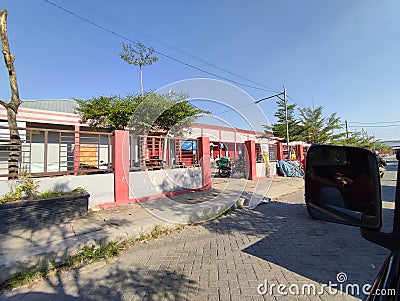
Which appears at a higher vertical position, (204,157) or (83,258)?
(204,157)

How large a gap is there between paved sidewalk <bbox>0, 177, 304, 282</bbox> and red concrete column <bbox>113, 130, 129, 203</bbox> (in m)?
0.34

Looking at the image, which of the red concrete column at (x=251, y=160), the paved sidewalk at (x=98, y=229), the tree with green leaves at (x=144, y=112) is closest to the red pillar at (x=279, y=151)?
the red concrete column at (x=251, y=160)

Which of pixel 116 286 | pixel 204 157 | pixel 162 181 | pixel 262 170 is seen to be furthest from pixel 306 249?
pixel 262 170

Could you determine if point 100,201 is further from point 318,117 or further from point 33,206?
point 318,117

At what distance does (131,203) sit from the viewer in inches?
223

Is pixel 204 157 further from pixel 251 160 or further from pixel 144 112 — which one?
pixel 251 160

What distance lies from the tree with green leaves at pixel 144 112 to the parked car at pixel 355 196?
8.04 metres

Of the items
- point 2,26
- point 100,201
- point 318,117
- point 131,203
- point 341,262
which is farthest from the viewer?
point 318,117

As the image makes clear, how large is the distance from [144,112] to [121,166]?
15.2 feet

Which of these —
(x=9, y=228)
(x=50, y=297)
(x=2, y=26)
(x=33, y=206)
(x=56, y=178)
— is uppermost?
(x=2, y=26)

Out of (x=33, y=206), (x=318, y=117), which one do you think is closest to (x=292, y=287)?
(x=33, y=206)

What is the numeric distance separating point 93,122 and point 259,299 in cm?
1078

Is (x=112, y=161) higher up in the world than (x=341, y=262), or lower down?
higher up

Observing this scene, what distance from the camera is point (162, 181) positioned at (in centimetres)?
647
